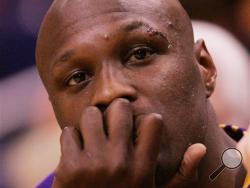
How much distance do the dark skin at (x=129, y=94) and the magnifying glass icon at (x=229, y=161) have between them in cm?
2

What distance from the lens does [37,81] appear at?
286 centimetres

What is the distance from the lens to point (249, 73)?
9.03 ft

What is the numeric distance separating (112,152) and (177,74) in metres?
0.42

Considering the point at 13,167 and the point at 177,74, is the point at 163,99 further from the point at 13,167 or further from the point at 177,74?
the point at 13,167

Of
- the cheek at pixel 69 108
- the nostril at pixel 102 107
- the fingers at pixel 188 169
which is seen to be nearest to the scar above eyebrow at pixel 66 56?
the cheek at pixel 69 108

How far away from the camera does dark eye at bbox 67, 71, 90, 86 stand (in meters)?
1.60

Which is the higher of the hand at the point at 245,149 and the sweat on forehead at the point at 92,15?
the sweat on forehead at the point at 92,15

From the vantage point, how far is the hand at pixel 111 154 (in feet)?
4.14

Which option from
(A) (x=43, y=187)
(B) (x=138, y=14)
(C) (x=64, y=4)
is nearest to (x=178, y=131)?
(B) (x=138, y=14)

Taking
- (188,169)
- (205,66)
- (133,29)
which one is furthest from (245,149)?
(133,29)

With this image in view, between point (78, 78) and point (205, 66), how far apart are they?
47 centimetres

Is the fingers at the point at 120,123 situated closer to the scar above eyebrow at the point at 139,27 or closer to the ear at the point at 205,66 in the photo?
the scar above eyebrow at the point at 139,27

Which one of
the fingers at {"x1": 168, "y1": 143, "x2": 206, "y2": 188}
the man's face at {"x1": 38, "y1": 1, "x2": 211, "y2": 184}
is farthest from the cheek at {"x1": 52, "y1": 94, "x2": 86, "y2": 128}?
the fingers at {"x1": 168, "y1": 143, "x2": 206, "y2": 188}

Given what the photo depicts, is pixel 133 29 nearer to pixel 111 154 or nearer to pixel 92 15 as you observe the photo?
pixel 92 15
